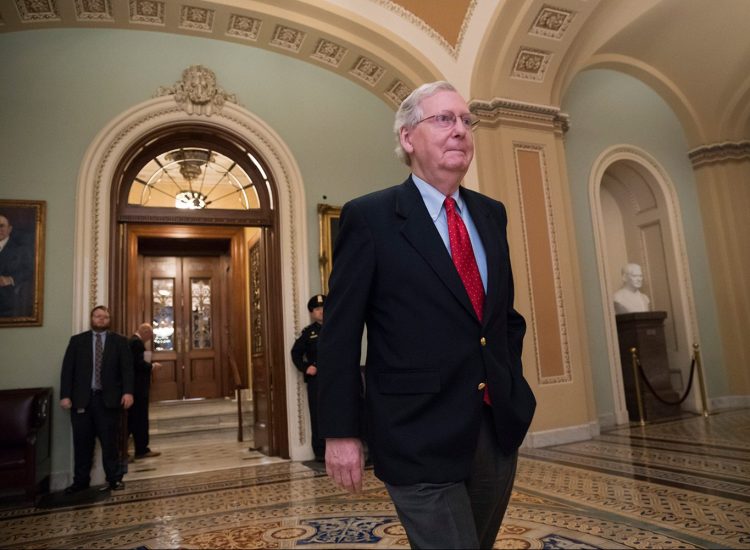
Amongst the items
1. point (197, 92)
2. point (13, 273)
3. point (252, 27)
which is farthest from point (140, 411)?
point (252, 27)

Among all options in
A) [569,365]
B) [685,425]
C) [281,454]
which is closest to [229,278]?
[281,454]

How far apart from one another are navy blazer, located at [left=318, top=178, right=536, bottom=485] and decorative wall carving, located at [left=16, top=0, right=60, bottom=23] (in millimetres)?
5726

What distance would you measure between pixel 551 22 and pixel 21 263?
228 inches

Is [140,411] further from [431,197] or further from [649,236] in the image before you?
[649,236]

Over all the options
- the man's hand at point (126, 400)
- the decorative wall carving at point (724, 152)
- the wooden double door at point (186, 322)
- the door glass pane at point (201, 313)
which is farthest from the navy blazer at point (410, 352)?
the door glass pane at point (201, 313)

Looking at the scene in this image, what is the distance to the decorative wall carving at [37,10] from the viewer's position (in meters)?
5.58

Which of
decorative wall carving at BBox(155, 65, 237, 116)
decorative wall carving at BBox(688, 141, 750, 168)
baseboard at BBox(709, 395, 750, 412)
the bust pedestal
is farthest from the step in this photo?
decorative wall carving at BBox(688, 141, 750, 168)

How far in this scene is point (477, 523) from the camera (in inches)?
55.2

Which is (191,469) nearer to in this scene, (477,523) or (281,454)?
(281,454)

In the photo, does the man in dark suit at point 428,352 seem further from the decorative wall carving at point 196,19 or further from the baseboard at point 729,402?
the baseboard at point 729,402

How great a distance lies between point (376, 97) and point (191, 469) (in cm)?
476

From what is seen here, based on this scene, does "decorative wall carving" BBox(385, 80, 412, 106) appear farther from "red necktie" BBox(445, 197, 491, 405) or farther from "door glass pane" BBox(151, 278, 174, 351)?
"door glass pane" BBox(151, 278, 174, 351)

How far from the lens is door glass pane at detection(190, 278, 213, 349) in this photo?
1138 cm

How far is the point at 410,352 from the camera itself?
1.31m
